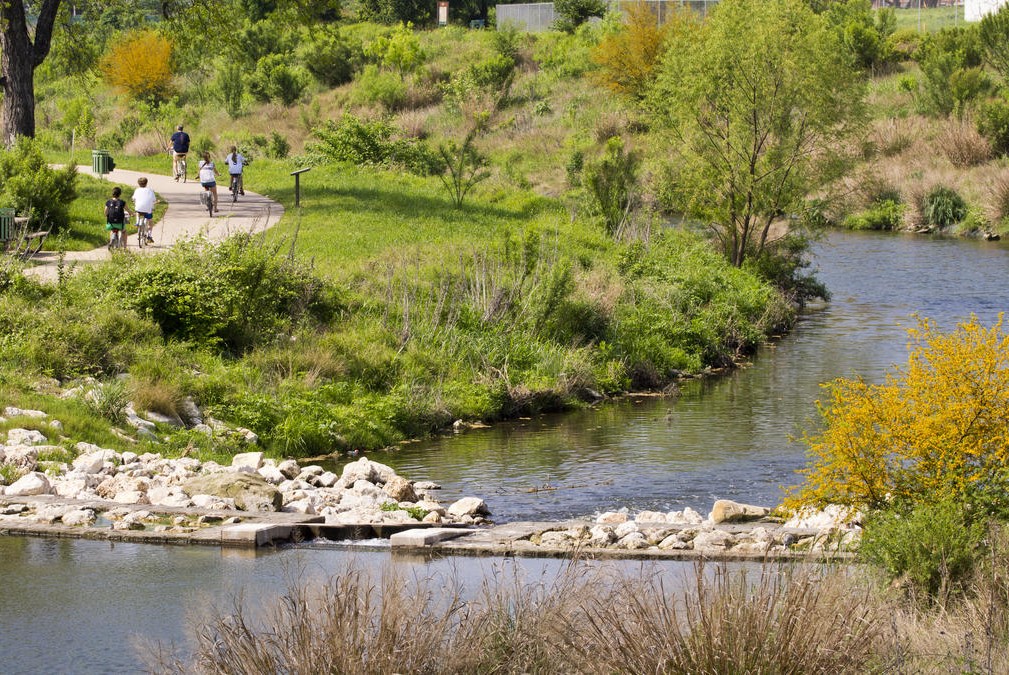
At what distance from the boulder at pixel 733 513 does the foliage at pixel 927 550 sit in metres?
3.74

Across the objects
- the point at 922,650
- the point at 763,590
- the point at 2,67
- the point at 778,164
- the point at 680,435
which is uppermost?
the point at 2,67

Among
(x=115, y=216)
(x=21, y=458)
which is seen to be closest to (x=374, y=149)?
(x=115, y=216)

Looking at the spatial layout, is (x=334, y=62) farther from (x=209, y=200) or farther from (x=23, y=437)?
(x=23, y=437)

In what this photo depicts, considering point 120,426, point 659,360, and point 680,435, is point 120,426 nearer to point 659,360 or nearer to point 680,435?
point 680,435

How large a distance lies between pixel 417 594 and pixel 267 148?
1828 inches

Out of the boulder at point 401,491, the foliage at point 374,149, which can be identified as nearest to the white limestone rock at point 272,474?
the boulder at point 401,491

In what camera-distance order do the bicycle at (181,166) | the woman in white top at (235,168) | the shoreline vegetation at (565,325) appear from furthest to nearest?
1. the bicycle at (181,166)
2. the woman in white top at (235,168)
3. the shoreline vegetation at (565,325)

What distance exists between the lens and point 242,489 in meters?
13.4

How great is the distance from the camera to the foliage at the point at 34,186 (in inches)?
1061

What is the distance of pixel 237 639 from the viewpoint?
693 centimetres

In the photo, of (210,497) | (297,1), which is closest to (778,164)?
(297,1)

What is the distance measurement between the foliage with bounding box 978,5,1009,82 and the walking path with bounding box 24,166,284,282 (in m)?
38.4

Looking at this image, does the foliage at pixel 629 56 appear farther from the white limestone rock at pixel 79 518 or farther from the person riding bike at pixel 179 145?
the white limestone rock at pixel 79 518

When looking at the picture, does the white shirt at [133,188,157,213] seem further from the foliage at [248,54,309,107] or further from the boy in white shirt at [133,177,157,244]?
the foliage at [248,54,309,107]
